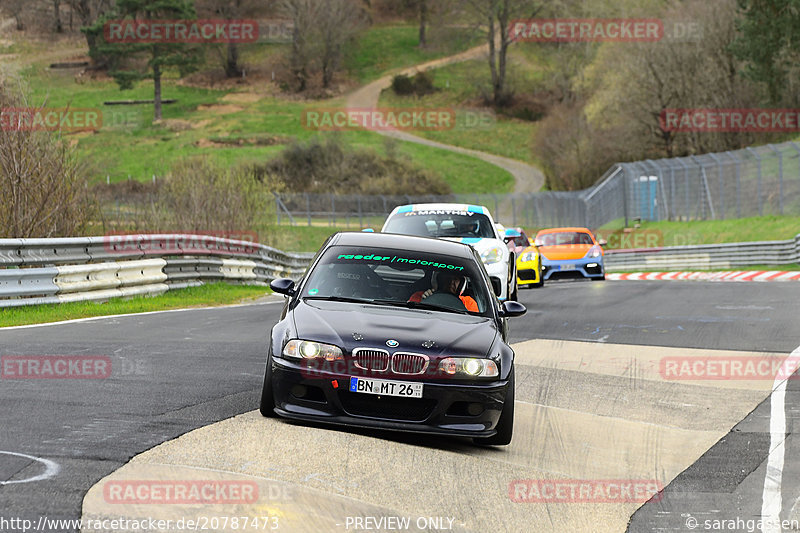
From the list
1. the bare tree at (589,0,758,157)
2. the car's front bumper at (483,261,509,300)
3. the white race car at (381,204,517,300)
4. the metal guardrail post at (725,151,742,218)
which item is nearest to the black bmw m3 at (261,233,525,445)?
the car's front bumper at (483,261,509,300)

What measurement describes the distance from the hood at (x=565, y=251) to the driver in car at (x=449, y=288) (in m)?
20.2

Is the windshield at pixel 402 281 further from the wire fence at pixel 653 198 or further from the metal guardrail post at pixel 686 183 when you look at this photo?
the metal guardrail post at pixel 686 183

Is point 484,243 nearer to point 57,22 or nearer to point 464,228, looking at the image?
point 464,228

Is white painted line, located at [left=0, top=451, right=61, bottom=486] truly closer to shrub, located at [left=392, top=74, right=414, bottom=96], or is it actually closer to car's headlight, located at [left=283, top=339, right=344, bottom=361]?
car's headlight, located at [left=283, top=339, right=344, bottom=361]

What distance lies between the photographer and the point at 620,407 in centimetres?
969

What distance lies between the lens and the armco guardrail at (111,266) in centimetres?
1600

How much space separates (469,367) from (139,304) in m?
12.2

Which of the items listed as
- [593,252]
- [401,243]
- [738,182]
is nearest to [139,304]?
[401,243]

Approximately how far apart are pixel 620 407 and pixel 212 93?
105 m

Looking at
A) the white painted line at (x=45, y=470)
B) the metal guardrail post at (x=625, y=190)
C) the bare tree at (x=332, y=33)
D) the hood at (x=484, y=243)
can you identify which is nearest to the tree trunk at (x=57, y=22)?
the bare tree at (x=332, y=33)

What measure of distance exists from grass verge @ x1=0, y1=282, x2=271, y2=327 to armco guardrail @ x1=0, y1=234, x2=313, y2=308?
13cm

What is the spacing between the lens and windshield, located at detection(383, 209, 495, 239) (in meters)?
17.3

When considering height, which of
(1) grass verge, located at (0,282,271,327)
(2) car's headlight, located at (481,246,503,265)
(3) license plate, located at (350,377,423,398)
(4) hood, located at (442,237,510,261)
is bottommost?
(1) grass verge, located at (0,282,271,327)

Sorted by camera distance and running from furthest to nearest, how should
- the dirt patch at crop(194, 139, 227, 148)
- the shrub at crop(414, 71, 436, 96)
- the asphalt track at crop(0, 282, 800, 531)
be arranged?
the shrub at crop(414, 71, 436, 96), the dirt patch at crop(194, 139, 227, 148), the asphalt track at crop(0, 282, 800, 531)
